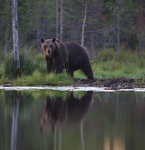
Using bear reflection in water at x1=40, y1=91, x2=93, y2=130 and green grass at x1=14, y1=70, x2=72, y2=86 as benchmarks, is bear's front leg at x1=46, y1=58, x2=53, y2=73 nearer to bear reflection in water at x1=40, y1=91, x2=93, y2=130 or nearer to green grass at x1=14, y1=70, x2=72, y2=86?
green grass at x1=14, y1=70, x2=72, y2=86

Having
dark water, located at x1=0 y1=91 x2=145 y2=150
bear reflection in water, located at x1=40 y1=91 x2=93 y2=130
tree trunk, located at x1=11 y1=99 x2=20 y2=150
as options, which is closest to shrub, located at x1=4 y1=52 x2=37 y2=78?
dark water, located at x1=0 y1=91 x2=145 y2=150

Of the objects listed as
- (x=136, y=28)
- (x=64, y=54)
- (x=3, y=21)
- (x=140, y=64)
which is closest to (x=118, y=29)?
(x=136, y=28)

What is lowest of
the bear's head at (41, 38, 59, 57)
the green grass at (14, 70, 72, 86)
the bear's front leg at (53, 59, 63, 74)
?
the green grass at (14, 70, 72, 86)

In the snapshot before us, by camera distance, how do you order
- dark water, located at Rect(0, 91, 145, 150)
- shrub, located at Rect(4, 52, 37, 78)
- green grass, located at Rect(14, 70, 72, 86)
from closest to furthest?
1. dark water, located at Rect(0, 91, 145, 150)
2. green grass, located at Rect(14, 70, 72, 86)
3. shrub, located at Rect(4, 52, 37, 78)

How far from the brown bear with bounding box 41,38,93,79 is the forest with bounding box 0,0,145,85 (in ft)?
2.51

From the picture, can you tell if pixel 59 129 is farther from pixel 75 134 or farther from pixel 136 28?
pixel 136 28

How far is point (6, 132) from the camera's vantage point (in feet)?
32.6

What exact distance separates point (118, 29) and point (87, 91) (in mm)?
21990

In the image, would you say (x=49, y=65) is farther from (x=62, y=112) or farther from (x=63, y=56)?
(x=62, y=112)

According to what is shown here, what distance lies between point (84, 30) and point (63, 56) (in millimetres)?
15017

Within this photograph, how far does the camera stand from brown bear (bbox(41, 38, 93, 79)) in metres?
18.8

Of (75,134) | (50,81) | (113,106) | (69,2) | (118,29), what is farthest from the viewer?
(118,29)

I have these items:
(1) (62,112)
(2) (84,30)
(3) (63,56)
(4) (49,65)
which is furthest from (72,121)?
(2) (84,30)

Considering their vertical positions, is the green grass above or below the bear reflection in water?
above
